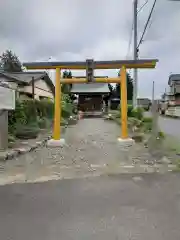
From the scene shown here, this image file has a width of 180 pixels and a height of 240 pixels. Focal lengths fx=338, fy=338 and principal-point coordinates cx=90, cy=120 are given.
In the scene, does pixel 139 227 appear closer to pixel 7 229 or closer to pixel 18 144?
pixel 7 229

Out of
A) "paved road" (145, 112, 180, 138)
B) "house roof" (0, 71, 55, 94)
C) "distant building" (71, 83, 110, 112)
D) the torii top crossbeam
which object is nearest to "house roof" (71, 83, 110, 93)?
"distant building" (71, 83, 110, 112)

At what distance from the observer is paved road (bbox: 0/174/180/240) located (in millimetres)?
3791

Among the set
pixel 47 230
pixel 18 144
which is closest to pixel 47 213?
pixel 47 230

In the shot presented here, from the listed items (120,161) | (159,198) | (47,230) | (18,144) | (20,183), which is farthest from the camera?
(18,144)

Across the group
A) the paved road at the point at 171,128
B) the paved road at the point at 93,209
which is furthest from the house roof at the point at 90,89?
the paved road at the point at 93,209

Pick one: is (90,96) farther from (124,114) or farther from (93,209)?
(93,209)

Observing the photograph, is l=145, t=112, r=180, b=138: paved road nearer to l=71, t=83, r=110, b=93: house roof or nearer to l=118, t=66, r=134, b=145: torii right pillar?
l=118, t=66, r=134, b=145: torii right pillar

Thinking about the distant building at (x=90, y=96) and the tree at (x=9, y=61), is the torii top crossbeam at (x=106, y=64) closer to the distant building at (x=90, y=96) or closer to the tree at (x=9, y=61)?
the distant building at (x=90, y=96)

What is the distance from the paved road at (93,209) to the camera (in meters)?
3.79

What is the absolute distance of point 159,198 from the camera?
5090 mm

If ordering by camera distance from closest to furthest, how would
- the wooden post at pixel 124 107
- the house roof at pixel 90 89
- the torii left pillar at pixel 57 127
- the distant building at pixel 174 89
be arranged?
the torii left pillar at pixel 57 127
the wooden post at pixel 124 107
the house roof at pixel 90 89
the distant building at pixel 174 89

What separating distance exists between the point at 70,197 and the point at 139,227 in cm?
153

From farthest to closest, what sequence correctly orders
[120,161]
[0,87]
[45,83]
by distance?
[45,83] < [0,87] < [120,161]

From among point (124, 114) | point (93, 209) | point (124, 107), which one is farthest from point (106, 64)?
point (93, 209)
